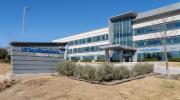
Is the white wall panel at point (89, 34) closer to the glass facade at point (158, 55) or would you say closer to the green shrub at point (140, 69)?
the glass facade at point (158, 55)

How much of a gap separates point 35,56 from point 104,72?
7.55 meters

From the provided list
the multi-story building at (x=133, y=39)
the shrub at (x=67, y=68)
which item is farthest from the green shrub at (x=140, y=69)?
the multi-story building at (x=133, y=39)

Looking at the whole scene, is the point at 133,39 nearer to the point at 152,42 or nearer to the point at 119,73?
the point at 152,42

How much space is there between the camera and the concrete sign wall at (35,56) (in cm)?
1152

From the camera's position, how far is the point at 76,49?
5519 cm

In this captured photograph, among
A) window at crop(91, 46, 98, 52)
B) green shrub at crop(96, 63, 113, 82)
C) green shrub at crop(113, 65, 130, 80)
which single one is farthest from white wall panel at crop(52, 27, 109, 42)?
green shrub at crop(96, 63, 113, 82)

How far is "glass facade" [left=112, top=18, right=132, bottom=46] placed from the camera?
38.4m

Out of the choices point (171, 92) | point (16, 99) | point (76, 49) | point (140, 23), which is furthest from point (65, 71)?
point (76, 49)

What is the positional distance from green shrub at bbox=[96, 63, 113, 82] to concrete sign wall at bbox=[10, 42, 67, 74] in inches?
249

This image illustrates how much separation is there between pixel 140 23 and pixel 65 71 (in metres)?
33.0

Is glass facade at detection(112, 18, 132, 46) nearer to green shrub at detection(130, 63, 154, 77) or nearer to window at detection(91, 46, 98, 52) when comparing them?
window at detection(91, 46, 98, 52)

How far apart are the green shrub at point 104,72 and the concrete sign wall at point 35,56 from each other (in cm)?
632

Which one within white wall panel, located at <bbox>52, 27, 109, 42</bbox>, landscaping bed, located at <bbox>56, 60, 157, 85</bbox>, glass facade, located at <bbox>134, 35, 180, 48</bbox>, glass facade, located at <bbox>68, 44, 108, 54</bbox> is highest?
white wall panel, located at <bbox>52, 27, 109, 42</bbox>

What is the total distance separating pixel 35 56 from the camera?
1230 cm
